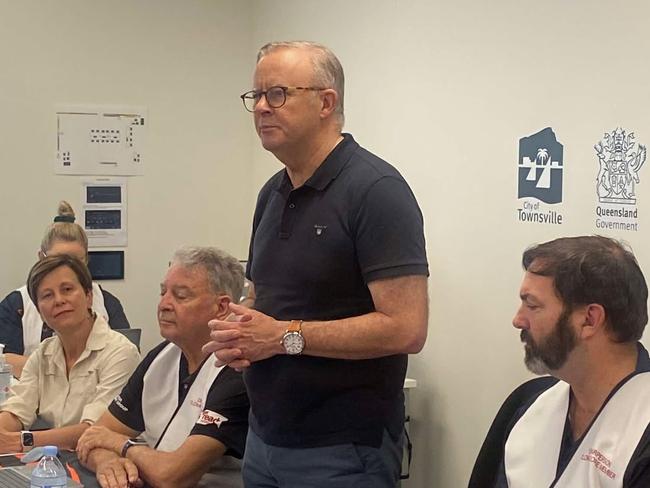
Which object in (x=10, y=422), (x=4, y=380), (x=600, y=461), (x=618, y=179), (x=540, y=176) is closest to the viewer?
(x=600, y=461)

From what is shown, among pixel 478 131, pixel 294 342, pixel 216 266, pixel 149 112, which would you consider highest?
pixel 149 112

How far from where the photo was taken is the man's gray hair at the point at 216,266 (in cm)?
283

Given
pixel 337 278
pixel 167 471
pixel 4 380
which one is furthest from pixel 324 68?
pixel 4 380

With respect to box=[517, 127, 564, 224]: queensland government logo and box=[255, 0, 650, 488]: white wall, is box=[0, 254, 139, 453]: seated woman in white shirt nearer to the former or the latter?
box=[255, 0, 650, 488]: white wall

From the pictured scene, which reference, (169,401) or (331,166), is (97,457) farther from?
(331,166)

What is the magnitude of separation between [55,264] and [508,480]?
1858 mm

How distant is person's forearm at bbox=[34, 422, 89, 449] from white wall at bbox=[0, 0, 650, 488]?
1.31 m

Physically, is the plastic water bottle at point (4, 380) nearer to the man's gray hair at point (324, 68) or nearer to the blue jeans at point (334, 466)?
the blue jeans at point (334, 466)

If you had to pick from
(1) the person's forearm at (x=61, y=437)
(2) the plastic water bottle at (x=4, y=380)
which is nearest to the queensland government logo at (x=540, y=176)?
(1) the person's forearm at (x=61, y=437)

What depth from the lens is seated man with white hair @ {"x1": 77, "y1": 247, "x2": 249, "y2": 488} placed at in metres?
2.54

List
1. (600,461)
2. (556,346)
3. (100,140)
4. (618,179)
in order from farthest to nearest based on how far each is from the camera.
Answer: (100,140) → (618,179) → (556,346) → (600,461)

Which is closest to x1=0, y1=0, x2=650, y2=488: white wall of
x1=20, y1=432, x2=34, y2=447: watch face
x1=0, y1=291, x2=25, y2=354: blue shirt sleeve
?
x1=0, y1=291, x2=25, y2=354: blue shirt sleeve

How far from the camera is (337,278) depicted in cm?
212

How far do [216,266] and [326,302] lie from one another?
0.77m
